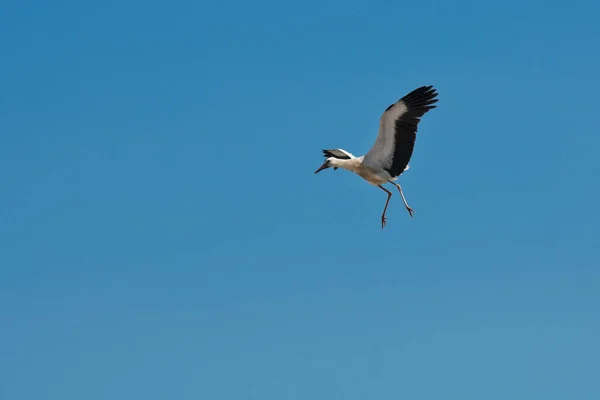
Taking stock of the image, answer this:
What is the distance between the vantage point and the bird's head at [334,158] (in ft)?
135

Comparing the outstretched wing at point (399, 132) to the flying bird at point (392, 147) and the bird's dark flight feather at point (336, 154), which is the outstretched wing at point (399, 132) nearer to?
the flying bird at point (392, 147)

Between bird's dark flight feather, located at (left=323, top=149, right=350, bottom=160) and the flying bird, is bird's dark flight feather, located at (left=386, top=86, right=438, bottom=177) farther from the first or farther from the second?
bird's dark flight feather, located at (left=323, top=149, right=350, bottom=160)

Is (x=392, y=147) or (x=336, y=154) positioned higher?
(x=336, y=154)

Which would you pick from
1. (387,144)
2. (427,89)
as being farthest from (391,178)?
(427,89)

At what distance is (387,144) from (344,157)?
2.80 metres

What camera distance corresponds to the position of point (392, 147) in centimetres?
3909

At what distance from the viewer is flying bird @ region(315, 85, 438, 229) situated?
123ft

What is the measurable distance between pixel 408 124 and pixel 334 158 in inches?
151

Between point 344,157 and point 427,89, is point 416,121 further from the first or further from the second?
point 344,157

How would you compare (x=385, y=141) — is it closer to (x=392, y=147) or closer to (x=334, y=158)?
(x=392, y=147)

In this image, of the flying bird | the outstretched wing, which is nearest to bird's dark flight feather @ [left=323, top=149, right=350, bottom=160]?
the flying bird

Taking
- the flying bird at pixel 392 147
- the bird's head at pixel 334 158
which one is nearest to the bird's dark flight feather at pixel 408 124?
the flying bird at pixel 392 147

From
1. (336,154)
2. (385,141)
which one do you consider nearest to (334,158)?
(336,154)

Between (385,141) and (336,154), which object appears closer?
(385,141)
